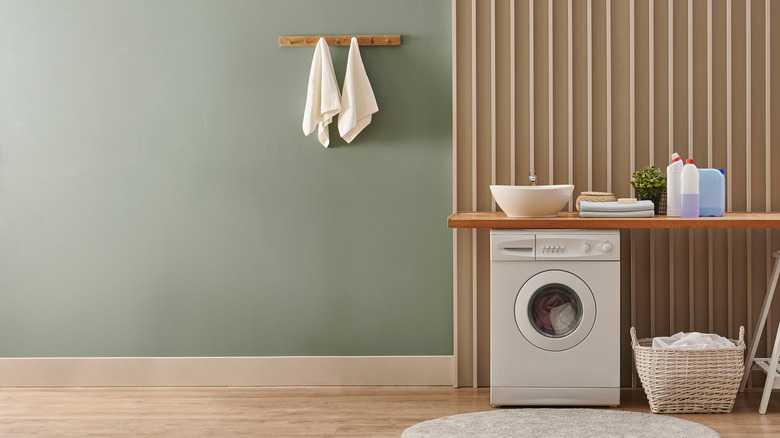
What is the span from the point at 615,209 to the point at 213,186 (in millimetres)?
1864

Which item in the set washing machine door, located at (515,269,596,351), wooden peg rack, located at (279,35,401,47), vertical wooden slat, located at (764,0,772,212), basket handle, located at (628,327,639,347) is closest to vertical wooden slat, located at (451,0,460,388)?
wooden peg rack, located at (279,35,401,47)

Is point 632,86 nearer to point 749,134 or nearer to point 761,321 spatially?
point 749,134

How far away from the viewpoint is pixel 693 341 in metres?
2.96

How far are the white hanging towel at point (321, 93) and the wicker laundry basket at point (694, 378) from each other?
176 cm

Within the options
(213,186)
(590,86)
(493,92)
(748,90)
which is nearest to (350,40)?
(493,92)

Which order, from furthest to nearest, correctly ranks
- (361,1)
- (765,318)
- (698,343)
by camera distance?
(361,1) < (765,318) < (698,343)

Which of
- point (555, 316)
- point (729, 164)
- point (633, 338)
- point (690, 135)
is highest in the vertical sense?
point (690, 135)

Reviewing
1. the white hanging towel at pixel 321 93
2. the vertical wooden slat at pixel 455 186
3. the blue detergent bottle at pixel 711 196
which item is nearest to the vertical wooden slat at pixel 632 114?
the blue detergent bottle at pixel 711 196

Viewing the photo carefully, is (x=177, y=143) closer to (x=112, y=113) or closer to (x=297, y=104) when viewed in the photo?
(x=112, y=113)

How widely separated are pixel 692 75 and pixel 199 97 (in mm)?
2329

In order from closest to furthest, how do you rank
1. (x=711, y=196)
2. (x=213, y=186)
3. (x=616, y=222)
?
(x=616, y=222) → (x=711, y=196) → (x=213, y=186)

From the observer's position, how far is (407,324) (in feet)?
11.3

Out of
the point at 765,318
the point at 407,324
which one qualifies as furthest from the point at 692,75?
the point at 407,324

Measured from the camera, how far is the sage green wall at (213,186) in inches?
135
